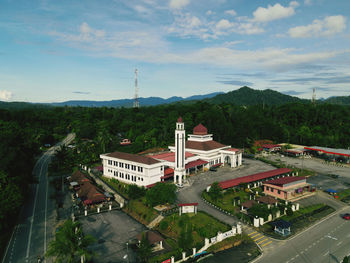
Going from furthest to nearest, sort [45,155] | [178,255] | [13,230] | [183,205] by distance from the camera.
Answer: [45,155] → [183,205] → [13,230] → [178,255]

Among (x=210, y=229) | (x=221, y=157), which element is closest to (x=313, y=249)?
(x=210, y=229)

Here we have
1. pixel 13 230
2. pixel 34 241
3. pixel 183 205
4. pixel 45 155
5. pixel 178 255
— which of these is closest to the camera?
pixel 178 255

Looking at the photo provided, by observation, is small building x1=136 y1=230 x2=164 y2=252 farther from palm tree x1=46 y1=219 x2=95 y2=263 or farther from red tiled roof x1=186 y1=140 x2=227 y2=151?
red tiled roof x1=186 y1=140 x2=227 y2=151

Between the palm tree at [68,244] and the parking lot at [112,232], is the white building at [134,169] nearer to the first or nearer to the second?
the parking lot at [112,232]

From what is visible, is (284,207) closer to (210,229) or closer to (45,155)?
(210,229)

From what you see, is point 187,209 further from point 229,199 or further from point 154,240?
point 154,240

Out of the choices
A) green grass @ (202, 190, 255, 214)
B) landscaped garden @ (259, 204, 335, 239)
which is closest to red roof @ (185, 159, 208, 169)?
green grass @ (202, 190, 255, 214)
